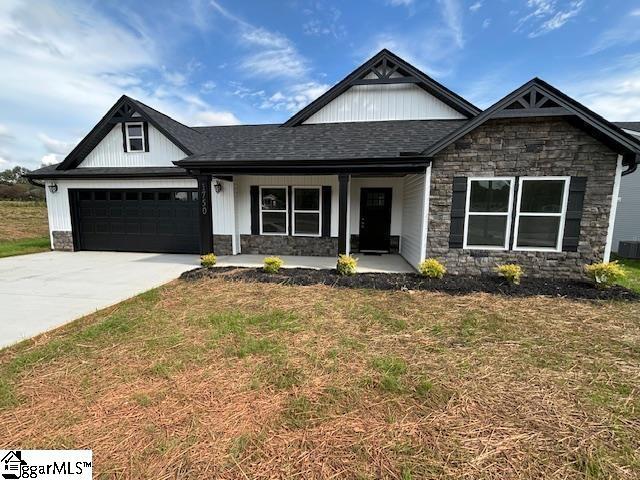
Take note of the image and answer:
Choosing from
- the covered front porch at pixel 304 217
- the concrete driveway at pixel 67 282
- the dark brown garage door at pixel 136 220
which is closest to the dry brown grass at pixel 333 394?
the concrete driveway at pixel 67 282

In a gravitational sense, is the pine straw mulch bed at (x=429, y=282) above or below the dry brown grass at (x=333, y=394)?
above

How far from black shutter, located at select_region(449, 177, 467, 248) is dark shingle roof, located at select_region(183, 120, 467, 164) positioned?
4.38 feet

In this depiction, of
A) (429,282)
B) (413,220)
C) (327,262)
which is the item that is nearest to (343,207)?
(327,262)

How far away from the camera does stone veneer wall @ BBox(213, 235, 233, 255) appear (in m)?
9.68

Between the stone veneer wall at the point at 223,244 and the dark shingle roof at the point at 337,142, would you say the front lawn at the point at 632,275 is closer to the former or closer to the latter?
the dark shingle roof at the point at 337,142

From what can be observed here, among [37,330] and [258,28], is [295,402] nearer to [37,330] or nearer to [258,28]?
[37,330]

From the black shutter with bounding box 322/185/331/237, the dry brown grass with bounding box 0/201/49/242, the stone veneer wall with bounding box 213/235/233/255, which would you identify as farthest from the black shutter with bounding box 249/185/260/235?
the dry brown grass with bounding box 0/201/49/242

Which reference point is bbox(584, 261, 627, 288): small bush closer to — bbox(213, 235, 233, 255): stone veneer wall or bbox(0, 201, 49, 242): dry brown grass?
bbox(213, 235, 233, 255): stone veneer wall

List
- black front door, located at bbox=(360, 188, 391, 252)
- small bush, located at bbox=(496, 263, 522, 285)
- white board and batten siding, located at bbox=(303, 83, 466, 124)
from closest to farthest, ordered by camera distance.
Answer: small bush, located at bbox=(496, 263, 522, 285)
white board and batten siding, located at bbox=(303, 83, 466, 124)
black front door, located at bbox=(360, 188, 391, 252)

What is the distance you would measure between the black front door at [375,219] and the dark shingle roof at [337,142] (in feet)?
6.40

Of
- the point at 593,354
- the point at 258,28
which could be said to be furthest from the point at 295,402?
the point at 258,28

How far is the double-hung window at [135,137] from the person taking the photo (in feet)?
33.8

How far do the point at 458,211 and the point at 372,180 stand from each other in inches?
136

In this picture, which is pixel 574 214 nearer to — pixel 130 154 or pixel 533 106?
pixel 533 106
